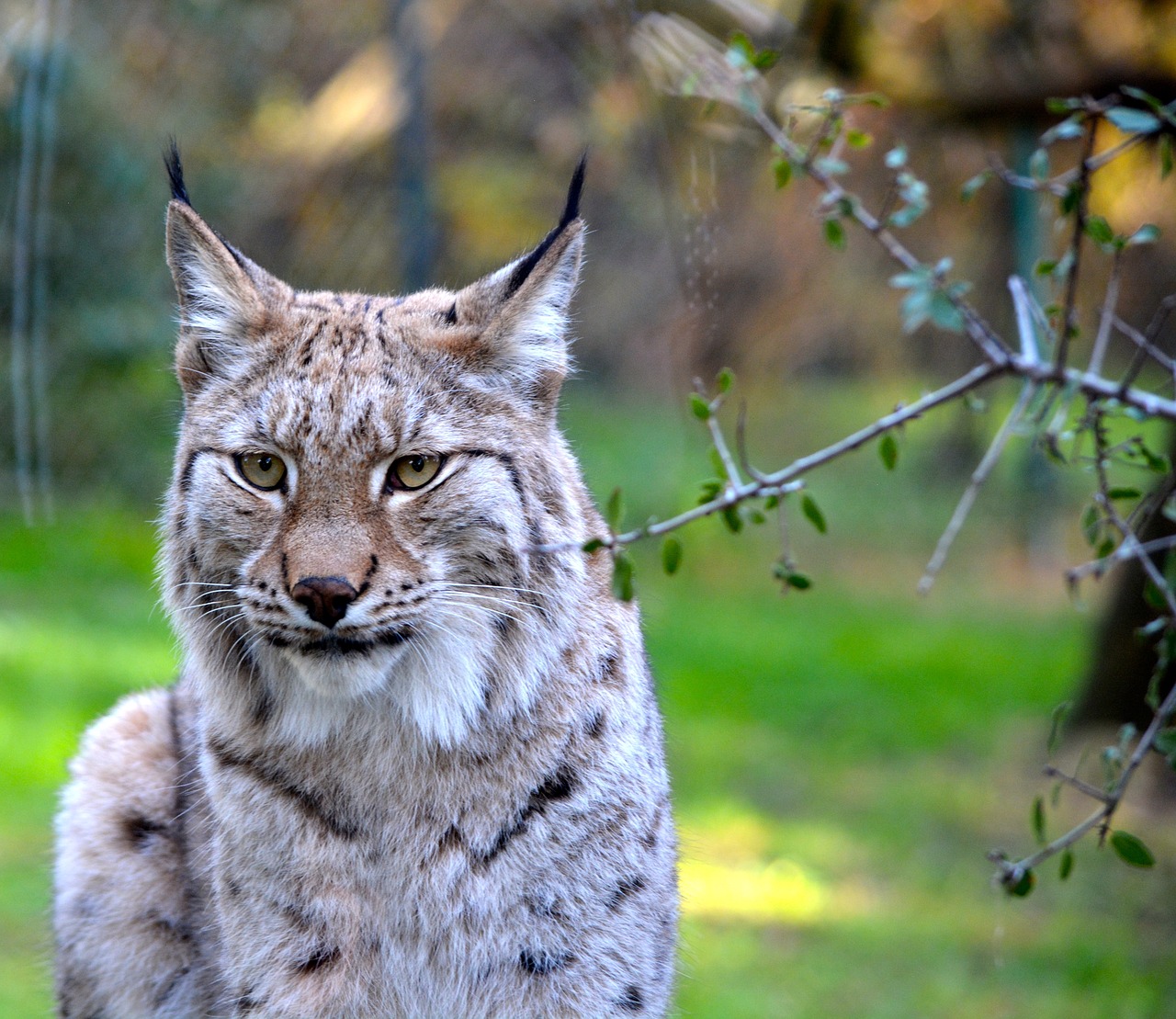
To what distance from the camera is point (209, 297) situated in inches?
132

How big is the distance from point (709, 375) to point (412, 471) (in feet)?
29.3

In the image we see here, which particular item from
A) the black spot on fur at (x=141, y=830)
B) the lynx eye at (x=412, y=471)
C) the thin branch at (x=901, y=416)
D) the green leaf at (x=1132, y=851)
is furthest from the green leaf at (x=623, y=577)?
the black spot on fur at (x=141, y=830)

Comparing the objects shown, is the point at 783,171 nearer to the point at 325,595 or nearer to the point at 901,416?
the point at 901,416

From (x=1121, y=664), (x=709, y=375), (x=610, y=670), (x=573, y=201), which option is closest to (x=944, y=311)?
(x=573, y=201)

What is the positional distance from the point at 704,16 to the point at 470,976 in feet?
12.9

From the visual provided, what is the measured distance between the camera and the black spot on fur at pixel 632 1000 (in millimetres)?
3415

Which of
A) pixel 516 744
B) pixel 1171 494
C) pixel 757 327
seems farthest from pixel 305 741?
pixel 757 327

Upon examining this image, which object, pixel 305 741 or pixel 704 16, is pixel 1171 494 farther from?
pixel 704 16

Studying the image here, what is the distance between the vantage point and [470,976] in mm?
3344

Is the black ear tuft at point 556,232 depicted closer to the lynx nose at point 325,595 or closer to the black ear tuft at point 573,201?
the black ear tuft at point 573,201

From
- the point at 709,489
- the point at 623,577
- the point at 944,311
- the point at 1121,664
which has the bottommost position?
the point at 623,577

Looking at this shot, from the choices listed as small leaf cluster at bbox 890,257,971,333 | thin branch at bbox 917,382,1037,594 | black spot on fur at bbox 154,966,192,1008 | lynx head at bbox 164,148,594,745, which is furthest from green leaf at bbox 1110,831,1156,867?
black spot on fur at bbox 154,966,192,1008

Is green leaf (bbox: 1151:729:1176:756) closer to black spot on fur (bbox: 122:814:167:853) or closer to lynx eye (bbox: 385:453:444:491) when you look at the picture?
lynx eye (bbox: 385:453:444:491)

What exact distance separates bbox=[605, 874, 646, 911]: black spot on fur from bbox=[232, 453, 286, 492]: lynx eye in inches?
48.1
